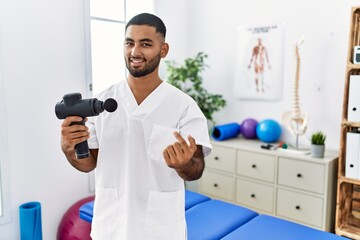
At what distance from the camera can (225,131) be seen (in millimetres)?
2752

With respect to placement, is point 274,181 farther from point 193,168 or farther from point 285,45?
point 193,168

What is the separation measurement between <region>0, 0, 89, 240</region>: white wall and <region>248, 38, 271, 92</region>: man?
144cm

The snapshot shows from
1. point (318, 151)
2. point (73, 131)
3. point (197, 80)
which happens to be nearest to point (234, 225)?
point (318, 151)

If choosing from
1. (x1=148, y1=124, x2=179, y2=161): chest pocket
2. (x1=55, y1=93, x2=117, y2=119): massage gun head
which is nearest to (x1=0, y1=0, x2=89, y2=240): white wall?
(x1=55, y1=93, x2=117, y2=119): massage gun head

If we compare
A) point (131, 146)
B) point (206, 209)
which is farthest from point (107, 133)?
point (206, 209)

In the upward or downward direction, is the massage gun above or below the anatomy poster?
below

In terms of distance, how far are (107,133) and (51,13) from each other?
143 centimetres

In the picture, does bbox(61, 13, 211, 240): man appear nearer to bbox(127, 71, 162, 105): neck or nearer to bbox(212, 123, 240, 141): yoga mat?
bbox(127, 71, 162, 105): neck

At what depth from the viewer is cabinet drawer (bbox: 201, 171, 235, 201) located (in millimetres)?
2670

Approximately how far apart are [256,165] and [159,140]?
1592 mm

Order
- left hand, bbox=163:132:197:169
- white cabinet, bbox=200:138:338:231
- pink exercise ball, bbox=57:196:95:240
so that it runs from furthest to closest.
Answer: white cabinet, bbox=200:138:338:231 → pink exercise ball, bbox=57:196:95:240 → left hand, bbox=163:132:197:169

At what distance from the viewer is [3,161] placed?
1991 mm

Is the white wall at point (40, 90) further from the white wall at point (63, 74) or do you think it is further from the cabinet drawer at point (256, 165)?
the cabinet drawer at point (256, 165)

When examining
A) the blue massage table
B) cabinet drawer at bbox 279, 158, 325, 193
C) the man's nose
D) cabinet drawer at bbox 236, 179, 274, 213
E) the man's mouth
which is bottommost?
cabinet drawer at bbox 236, 179, 274, 213
